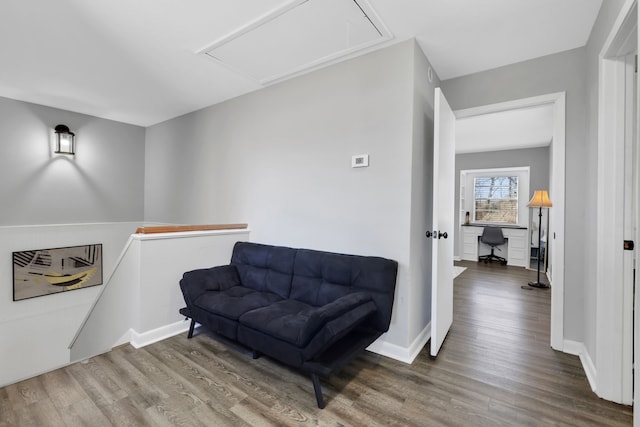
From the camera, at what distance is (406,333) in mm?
2287

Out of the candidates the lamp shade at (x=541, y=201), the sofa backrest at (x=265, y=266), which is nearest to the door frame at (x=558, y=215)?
the sofa backrest at (x=265, y=266)

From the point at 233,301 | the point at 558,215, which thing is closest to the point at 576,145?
the point at 558,215

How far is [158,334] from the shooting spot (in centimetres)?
259

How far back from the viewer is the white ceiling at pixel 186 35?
1941 millimetres

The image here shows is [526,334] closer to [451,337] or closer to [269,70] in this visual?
[451,337]

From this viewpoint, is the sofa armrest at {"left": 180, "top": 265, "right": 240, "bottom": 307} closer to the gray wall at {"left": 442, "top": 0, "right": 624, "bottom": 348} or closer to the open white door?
the open white door

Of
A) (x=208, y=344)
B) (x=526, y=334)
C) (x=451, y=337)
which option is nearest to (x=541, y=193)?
(x=526, y=334)

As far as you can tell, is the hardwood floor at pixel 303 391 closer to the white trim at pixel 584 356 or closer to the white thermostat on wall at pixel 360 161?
the white trim at pixel 584 356

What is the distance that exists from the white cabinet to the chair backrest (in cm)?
18

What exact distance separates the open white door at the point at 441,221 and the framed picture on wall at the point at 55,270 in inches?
183

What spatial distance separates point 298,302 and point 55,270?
12.0 feet

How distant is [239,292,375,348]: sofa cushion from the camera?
1.71 meters

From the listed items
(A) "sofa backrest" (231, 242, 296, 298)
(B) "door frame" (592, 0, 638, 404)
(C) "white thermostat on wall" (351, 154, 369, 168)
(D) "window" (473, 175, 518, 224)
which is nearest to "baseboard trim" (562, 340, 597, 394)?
(B) "door frame" (592, 0, 638, 404)

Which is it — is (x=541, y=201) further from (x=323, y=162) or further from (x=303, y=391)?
(x=303, y=391)
